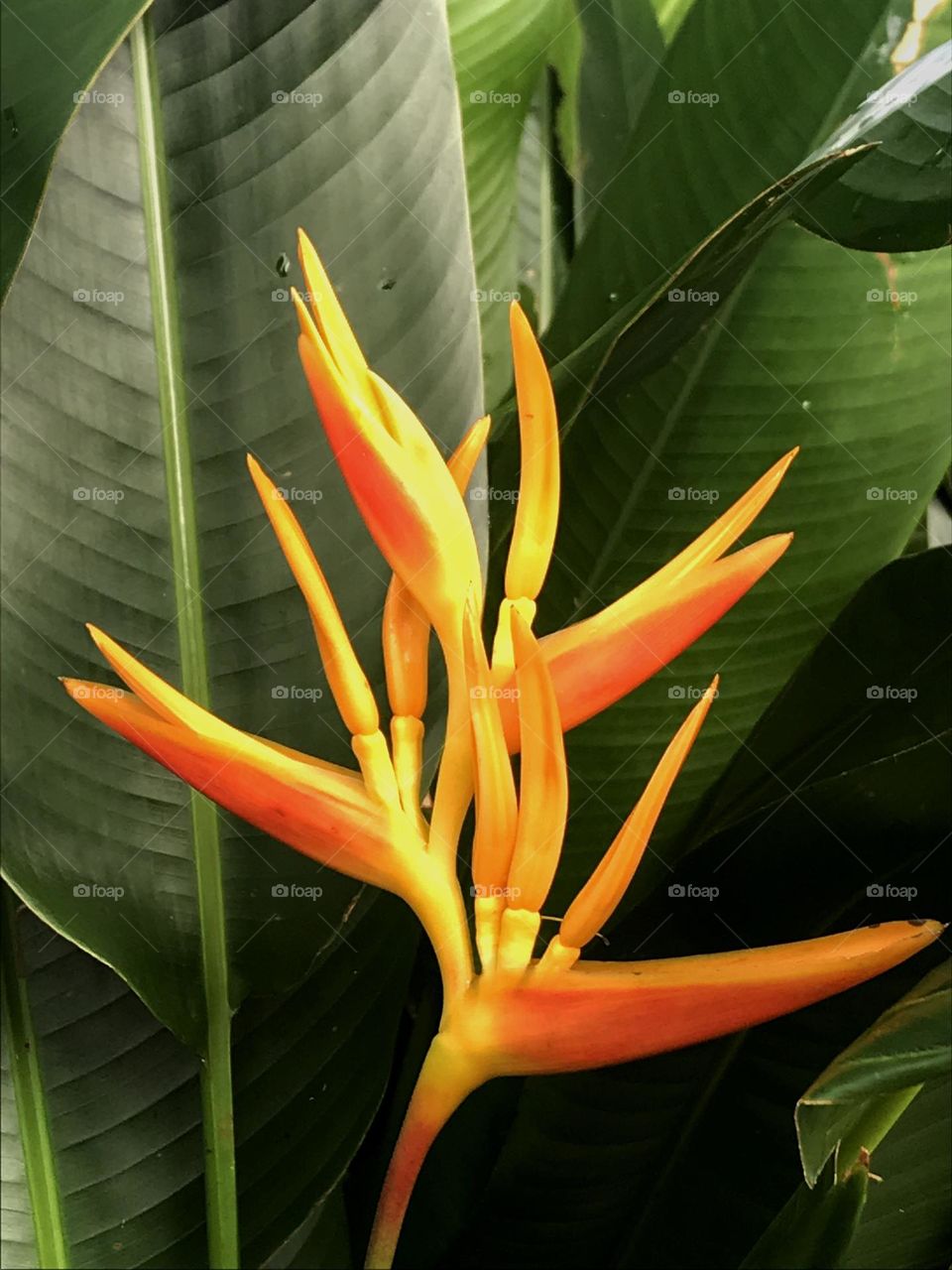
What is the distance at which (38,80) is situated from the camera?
334 millimetres

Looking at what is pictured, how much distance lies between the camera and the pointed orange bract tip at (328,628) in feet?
1.03

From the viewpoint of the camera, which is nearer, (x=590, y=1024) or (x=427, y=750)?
(x=590, y=1024)

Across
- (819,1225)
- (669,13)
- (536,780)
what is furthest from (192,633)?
(669,13)

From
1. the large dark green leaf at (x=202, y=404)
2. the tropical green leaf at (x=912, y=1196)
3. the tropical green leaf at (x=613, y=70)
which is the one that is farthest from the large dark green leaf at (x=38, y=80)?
the tropical green leaf at (x=912, y=1196)

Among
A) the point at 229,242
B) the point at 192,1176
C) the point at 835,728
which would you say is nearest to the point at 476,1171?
the point at 192,1176

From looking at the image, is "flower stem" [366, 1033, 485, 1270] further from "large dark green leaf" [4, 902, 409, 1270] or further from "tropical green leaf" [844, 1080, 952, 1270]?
"tropical green leaf" [844, 1080, 952, 1270]

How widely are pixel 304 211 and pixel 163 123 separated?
0.06 metres

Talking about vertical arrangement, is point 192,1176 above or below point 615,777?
below

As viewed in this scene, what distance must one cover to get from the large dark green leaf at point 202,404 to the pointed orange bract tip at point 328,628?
98mm

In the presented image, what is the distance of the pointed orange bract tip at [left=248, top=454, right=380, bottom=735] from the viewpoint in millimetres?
315

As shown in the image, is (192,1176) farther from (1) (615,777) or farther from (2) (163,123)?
(2) (163,123)

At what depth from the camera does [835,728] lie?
441mm

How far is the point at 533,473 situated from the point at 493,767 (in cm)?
8

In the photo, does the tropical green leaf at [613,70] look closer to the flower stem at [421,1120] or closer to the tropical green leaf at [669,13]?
A: the tropical green leaf at [669,13]
